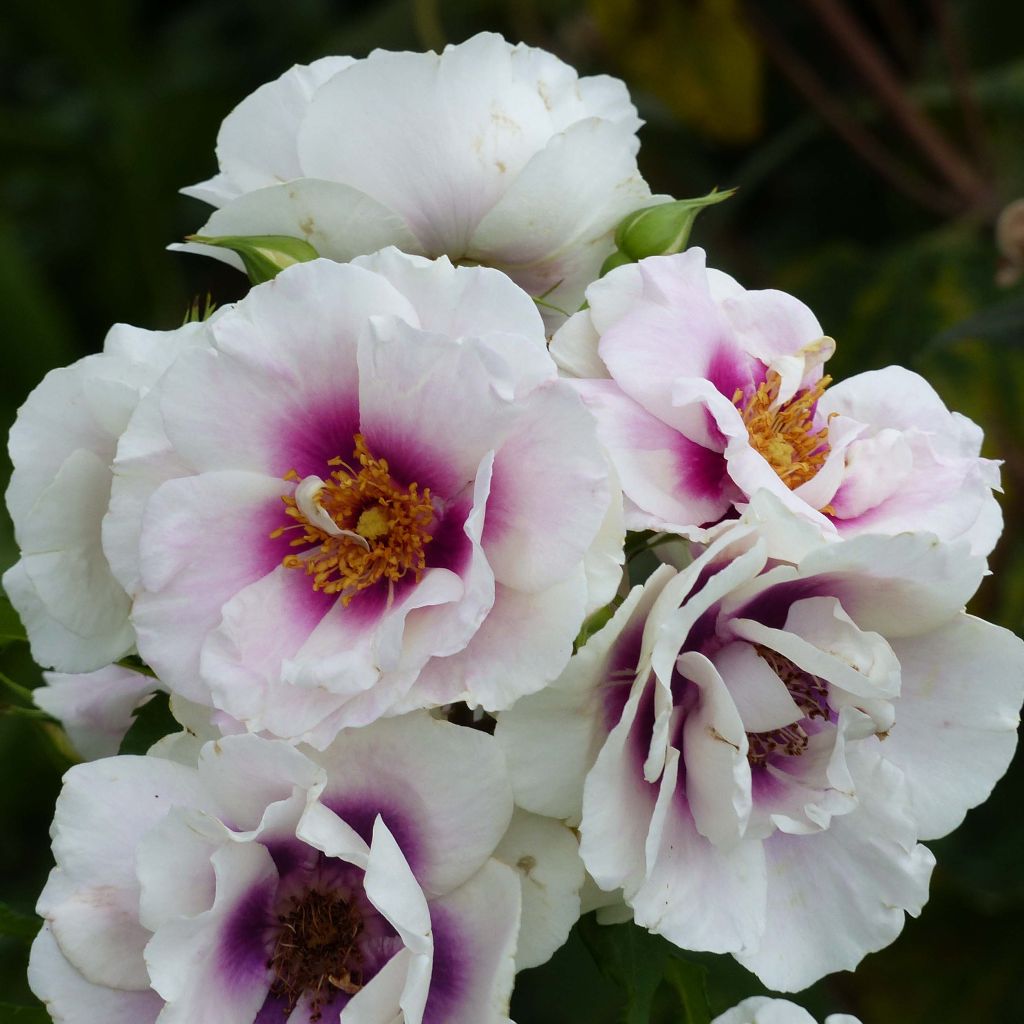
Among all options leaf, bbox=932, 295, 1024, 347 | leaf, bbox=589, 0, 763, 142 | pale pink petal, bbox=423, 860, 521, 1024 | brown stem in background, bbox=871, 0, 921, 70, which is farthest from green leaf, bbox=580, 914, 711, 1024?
brown stem in background, bbox=871, 0, 921, 70

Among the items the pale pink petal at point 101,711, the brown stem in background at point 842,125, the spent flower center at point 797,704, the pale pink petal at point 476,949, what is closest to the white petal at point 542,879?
the pale pink petal at point 476,949

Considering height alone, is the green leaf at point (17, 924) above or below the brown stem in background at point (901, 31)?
above

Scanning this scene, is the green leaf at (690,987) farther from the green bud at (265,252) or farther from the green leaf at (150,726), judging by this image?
the green bud at (265,252)

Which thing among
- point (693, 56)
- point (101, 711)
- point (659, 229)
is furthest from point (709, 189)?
point (101, 711)

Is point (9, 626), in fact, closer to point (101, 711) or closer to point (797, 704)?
point (101, 711)

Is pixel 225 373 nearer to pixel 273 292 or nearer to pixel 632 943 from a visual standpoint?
pixel 273 292

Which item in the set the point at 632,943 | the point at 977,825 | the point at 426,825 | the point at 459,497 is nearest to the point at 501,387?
the point at 459,497

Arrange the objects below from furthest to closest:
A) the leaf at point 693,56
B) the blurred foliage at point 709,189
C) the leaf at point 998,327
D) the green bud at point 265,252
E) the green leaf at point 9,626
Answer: the leaf at point 693,56 < the blurred foliage at point 709,189 < the leaf at point 998,327 < the green leaf at point 9,626 < the green bud at point 265,252
